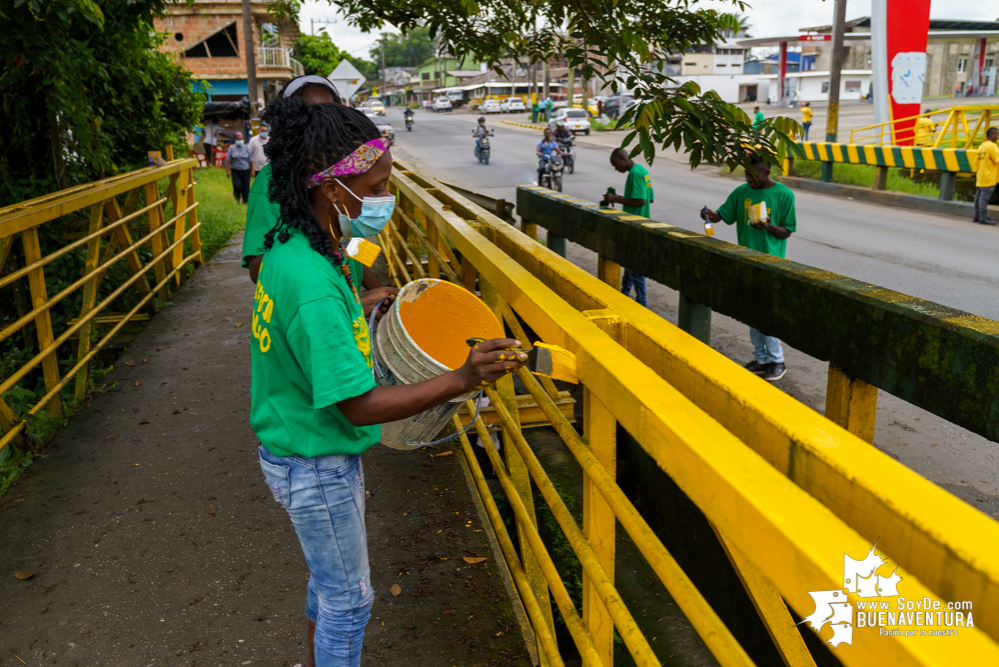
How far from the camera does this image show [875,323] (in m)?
2.92

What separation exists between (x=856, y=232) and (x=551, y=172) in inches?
306

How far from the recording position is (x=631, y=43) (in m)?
4.09

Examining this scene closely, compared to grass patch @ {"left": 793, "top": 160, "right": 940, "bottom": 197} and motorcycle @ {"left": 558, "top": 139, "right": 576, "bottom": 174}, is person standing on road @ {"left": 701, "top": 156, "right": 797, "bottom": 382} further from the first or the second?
motorcycle @ {"left": 558, "top": 139, "right": 576, "bottom": 174}

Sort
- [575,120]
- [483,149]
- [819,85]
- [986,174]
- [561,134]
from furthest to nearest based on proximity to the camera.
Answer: [819,85] → [575,120] → [483,149] → [561,134] → [986,174]

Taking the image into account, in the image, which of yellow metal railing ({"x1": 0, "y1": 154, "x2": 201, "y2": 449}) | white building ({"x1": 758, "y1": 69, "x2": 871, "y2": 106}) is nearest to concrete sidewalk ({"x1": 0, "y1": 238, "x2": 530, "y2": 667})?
yellow metal railing ({"x1": 0, "y1": 154, "x2": 201, "y2": 449})

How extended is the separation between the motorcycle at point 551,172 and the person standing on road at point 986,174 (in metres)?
8.47

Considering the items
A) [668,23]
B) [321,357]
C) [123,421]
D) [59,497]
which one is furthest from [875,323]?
[123,421]

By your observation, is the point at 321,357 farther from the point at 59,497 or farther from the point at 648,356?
the point at 59,497

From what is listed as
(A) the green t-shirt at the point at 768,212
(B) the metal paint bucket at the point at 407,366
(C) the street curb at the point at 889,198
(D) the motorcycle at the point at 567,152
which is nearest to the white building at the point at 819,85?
(D) the motorcycle at the point at 567,152

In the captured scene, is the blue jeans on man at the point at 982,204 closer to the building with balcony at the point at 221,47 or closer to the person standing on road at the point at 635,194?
the person standing on road at the point at 635,194

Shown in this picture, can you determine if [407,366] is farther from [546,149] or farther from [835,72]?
[835,72]

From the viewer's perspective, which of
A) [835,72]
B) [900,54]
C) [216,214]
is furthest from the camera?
[835,72]

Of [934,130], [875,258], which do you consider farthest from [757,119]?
[875,258]

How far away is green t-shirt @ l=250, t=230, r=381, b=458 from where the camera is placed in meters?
1.71
